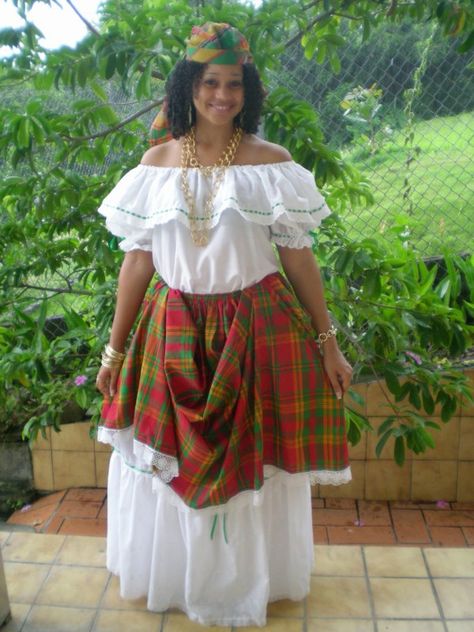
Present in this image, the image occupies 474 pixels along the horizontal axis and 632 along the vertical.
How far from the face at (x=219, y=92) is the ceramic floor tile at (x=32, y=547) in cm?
153

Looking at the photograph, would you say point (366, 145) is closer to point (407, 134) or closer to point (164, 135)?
point (407, 134)

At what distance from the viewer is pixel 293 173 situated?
1.64m

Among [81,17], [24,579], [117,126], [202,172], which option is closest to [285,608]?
[24,579]

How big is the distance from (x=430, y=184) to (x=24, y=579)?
87.7 inches

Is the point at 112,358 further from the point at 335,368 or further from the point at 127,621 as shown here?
the point at 127,621

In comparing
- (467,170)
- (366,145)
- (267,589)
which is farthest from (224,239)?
(467,170)

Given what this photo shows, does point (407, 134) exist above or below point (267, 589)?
above

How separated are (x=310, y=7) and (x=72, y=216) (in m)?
0.94

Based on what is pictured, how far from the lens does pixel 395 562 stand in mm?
2252

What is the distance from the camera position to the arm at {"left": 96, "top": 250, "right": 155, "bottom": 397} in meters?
1.77

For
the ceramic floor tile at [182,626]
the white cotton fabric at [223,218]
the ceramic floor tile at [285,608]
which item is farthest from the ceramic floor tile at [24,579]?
the white cotton fabric at [223,218]

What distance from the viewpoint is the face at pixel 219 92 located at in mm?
1580

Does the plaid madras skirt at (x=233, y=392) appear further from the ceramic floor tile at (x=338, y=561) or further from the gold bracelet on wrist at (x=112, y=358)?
the ceramic floor tile at (x=338, y=561)

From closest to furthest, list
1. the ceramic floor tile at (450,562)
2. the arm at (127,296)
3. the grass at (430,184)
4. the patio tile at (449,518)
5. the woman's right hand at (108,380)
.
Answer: the arm at (127,296), the woman's right hand at (108,380), the ceramic floor tile at (450,562), the patio tile at (449,518), the grass at (430,184)
